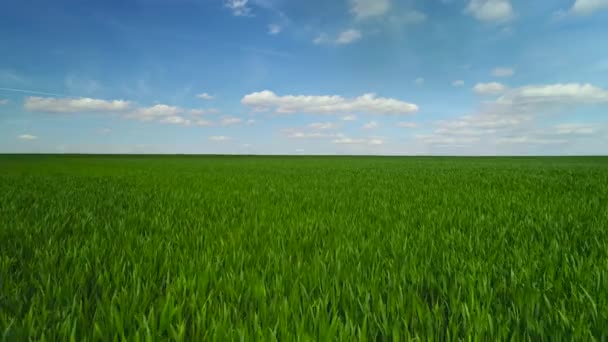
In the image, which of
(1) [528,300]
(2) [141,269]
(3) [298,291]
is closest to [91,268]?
(2) [141,269]

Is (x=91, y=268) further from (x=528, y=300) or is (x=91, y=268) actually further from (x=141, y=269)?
(x=528, y=300)

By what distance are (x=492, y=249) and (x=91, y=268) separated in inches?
140

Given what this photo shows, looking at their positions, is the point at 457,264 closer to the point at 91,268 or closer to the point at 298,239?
the point at 298,239

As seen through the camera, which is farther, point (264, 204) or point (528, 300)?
point (264, 204)

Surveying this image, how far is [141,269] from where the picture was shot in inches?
98.5

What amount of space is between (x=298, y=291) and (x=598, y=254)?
3049 millimetres

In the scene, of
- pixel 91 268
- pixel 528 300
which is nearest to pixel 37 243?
pixel 91 268

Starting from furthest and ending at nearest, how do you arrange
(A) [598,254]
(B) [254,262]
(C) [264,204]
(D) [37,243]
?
(C) [264,204]
(D) [37,243]
(A) [598,254]
(B) [254,262]

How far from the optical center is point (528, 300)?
6.37 feet

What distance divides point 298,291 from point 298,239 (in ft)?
5.23

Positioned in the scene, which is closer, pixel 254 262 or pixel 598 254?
pixel 254 262

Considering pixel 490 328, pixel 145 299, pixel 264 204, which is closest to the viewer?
pixel 490 328

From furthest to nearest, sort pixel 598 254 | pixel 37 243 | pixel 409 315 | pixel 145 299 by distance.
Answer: pixel 37 243 < pixel 598 254 < pixel 145 299 < pixel 409 315

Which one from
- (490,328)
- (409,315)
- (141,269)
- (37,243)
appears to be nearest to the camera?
(490,328)
